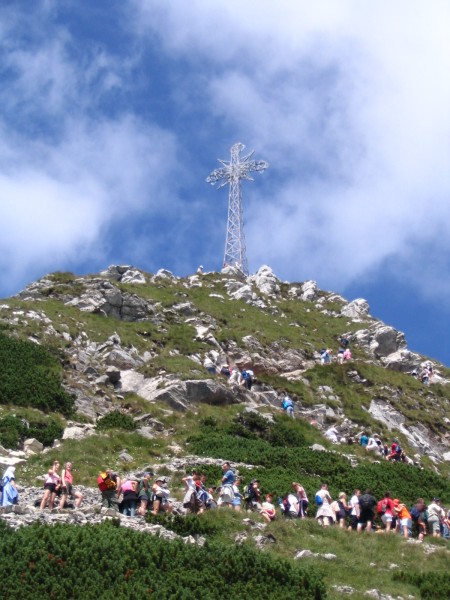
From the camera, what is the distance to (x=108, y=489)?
74.8 ft

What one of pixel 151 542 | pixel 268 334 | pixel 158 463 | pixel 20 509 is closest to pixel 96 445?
pixel 158 463

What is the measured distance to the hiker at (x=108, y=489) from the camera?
74.5ft

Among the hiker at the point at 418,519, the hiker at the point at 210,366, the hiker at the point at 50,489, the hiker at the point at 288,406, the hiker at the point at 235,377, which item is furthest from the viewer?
the hiker at the point at 210,366

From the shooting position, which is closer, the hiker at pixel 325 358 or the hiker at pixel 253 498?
the hiker at pixel 253 498

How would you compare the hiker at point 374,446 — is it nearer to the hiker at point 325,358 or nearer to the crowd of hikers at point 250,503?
the crowd of hikers at point 250,503

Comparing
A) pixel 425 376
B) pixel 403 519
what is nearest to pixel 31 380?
pixel 403 519

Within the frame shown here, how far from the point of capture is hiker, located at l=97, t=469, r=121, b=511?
2272 cm

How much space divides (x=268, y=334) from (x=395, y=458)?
19159mm

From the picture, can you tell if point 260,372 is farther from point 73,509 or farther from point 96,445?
point 73,509

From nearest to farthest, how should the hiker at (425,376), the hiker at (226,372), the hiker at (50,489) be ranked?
the hiker at (50,489), the hiker at (226,372), the hiker at (425,376)

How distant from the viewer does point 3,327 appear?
42750 mm

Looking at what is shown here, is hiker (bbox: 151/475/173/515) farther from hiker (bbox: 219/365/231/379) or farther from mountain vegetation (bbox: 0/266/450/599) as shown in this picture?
hiker (bbox: 219/365/231/379)

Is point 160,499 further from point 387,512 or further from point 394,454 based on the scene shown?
point 394,454

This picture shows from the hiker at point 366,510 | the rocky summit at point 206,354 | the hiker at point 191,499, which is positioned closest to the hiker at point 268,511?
the hiker at point 191,499
